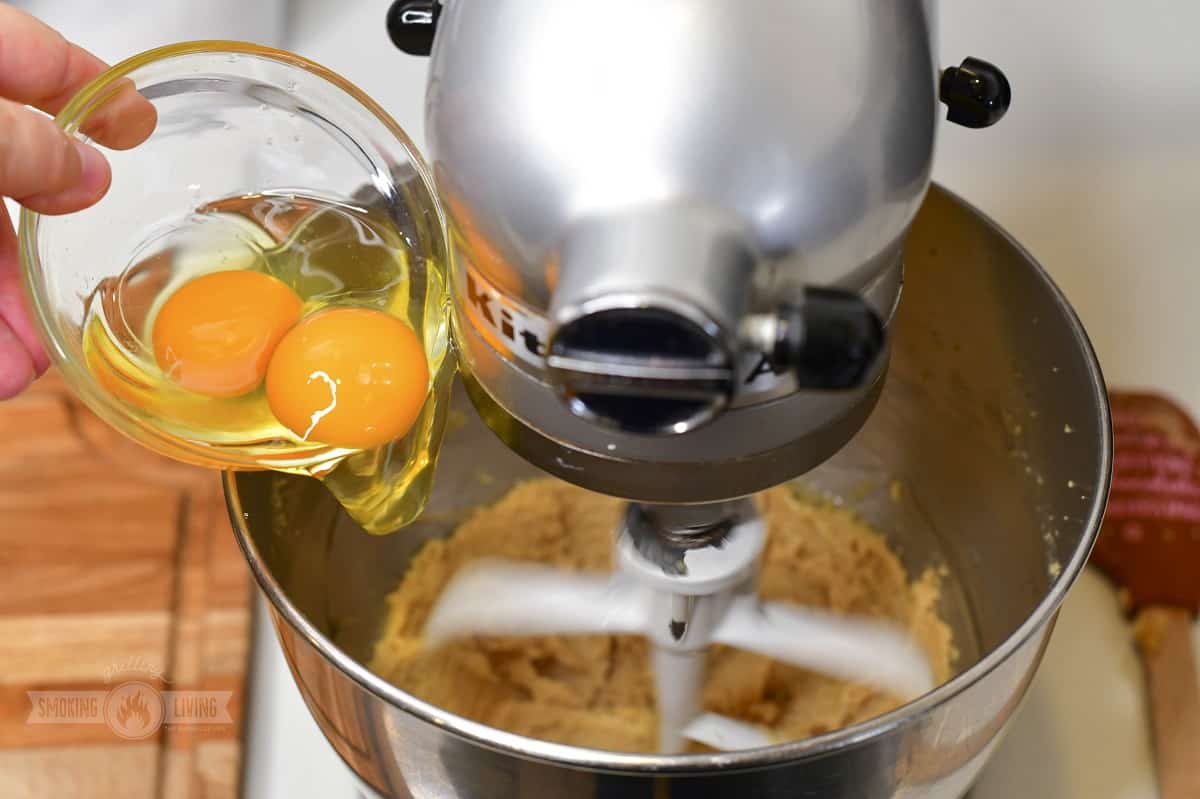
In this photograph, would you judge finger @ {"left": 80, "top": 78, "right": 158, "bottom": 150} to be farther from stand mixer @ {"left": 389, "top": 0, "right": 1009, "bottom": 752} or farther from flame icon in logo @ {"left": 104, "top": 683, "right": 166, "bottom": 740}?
flame icon in logo @ {"left": 104, "top": 683, "right": 166, "bottom": 740}

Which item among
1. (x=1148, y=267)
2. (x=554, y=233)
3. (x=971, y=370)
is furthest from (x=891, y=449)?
(x=554, y=233)

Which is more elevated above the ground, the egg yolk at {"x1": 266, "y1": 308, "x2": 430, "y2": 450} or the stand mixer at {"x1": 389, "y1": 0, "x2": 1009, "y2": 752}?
the stand mixer at {"x1": 389, "y1": 0, "x2": 1009, "y2": 752}

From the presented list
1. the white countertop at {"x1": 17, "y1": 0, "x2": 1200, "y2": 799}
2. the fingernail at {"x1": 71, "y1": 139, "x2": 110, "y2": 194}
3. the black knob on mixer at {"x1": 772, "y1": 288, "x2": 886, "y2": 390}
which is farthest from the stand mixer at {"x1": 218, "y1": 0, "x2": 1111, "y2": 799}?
the white countertop at {"x1": 17, "y1": 0, "x2": 1200, "y2": 799}

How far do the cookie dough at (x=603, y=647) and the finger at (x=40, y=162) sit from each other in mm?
344

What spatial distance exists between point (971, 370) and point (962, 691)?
0.30 m

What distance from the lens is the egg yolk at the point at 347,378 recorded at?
0.55 meters

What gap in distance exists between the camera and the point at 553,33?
0.41m

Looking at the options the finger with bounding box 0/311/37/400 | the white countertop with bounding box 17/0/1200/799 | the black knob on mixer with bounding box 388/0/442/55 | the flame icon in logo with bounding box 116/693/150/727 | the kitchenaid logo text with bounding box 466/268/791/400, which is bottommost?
the flame icon in logo with bounding box 116/693/150/727

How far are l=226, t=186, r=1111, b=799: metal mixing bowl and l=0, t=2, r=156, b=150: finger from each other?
17 centimetres

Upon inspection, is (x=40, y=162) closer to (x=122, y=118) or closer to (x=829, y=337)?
(x=122, y=118)

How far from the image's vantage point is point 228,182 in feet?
2.07

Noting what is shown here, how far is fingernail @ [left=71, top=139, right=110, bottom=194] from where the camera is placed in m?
0.54

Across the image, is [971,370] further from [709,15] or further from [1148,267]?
[709,15]

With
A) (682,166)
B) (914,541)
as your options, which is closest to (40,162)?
(682,166)
